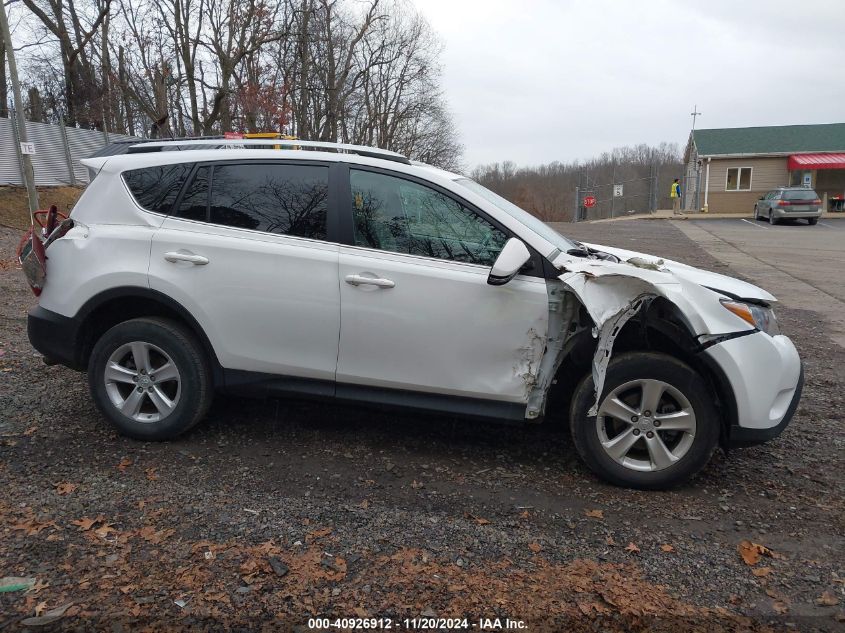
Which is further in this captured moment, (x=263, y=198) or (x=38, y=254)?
(x=38, y=254)

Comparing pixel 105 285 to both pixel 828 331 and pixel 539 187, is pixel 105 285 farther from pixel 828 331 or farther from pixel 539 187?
pixel 539 187

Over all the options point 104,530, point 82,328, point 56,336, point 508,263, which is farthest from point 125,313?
point 508,263

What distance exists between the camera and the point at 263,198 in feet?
13.2

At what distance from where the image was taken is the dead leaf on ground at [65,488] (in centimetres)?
347

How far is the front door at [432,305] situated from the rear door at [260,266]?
163 millimetres

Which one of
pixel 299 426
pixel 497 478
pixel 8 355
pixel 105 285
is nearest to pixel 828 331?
pixel 497 478

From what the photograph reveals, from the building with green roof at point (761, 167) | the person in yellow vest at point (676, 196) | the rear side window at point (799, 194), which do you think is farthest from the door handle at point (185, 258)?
the building with green roof at point (761, 167)

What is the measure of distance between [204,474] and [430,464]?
4.30 feet

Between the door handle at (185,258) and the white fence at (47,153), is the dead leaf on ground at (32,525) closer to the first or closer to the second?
the door handle at (185,258)

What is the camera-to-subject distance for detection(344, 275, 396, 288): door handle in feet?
12.2

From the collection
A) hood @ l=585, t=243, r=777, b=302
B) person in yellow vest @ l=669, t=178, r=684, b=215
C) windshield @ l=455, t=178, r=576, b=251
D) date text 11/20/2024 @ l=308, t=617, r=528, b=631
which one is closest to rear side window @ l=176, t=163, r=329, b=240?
windshield @ l=455, t=178, r=576, b=251

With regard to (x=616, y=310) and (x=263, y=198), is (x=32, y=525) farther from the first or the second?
(x=616, y=310)

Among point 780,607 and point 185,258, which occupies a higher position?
point 185,258

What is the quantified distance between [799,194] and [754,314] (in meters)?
29.7
